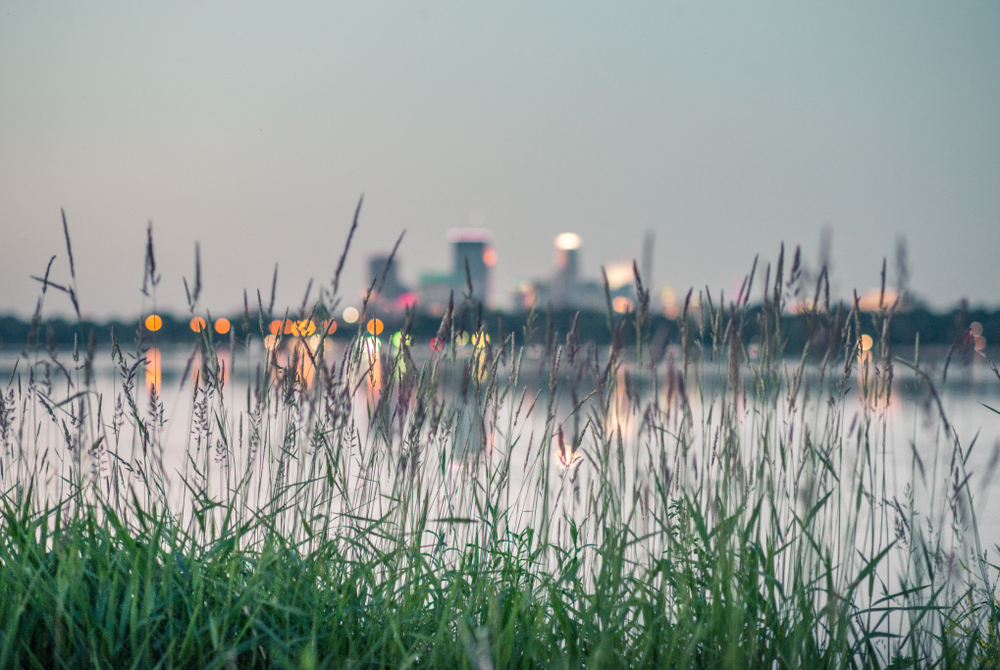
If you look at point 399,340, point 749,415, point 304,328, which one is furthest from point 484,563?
point 749,415

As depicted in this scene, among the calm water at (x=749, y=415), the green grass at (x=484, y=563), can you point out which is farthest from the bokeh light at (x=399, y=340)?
the calm water at (x=749, y=415)

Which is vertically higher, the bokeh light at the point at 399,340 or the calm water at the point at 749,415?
the bokeh light at the point at 399,340

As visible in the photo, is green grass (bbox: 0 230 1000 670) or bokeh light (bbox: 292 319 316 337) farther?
bokeh light (bbox: 292 319 316 337)

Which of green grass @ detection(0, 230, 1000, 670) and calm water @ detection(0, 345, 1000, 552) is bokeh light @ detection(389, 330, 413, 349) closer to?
green grass @ detection(0, 230, 1000, 670)

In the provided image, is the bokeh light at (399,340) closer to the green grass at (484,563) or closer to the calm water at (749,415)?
the green grass at (484,563)

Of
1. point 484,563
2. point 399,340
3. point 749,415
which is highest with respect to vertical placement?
point 399,340

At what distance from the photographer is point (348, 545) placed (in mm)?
1975

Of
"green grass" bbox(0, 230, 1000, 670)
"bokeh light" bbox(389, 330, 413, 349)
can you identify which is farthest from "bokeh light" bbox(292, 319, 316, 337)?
"bokeh light" bbox(389, 330, 413, 349)

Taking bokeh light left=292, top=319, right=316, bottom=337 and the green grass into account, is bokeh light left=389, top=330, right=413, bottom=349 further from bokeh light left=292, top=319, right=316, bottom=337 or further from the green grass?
bokeh light left=292, top=319, right=316, bottom=337

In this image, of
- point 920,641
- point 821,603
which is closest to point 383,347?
point 821,603

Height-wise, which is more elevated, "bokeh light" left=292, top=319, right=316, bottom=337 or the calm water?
"bokeh light" left=292, top=319, right=316, bottom=337

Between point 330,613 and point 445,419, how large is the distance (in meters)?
0.62

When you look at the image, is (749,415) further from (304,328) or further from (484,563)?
(304,328)

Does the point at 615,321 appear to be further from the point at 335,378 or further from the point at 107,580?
the point at 107,580
